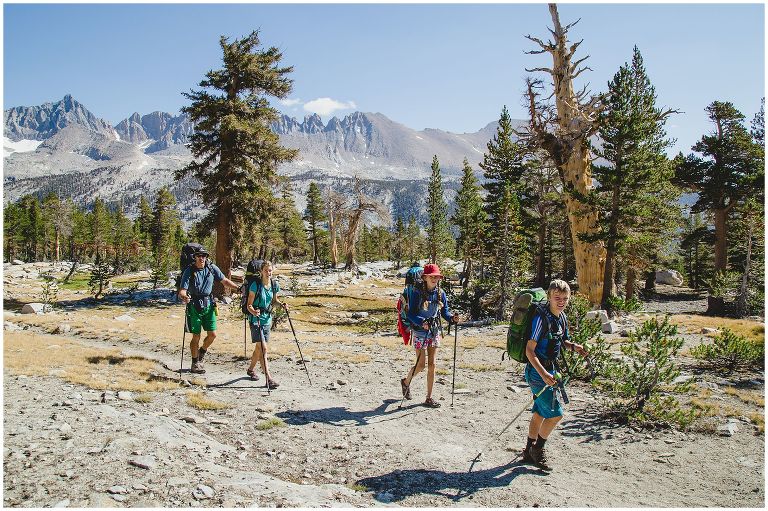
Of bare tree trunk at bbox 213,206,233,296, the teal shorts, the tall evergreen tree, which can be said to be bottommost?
the teal shorts

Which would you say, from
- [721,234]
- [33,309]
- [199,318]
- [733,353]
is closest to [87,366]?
[199,318]

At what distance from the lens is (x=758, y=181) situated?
2819cm

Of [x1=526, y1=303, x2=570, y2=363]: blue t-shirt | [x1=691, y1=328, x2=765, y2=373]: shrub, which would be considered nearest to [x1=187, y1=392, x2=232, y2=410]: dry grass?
[x1=526, y1=303, x2=570, y2=363]: blue t-shirt

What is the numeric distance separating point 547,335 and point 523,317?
0.36 metres

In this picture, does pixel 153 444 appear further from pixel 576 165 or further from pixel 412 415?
pixel 576 165

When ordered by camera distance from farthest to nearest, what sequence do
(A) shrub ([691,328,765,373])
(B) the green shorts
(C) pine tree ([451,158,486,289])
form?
(C) pine tree ([451,158,486,289])
(A) shrub ([691,328,765,373])
(B) the green shorts

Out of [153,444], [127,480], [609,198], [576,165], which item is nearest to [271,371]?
[153,444]

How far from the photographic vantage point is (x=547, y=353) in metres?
5.59

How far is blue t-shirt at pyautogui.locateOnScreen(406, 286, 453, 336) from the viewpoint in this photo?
7.55 meters

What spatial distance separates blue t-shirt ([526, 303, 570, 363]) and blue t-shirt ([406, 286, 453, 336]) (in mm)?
2079

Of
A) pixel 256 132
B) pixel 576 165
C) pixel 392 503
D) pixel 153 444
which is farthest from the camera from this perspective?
pixel 256 132

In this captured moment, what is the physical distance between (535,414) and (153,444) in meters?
4.62

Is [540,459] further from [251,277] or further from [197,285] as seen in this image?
[197,285]

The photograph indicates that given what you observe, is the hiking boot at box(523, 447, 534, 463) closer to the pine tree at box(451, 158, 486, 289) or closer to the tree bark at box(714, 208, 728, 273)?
the pine tree at box(451, 158, 486, 289)
